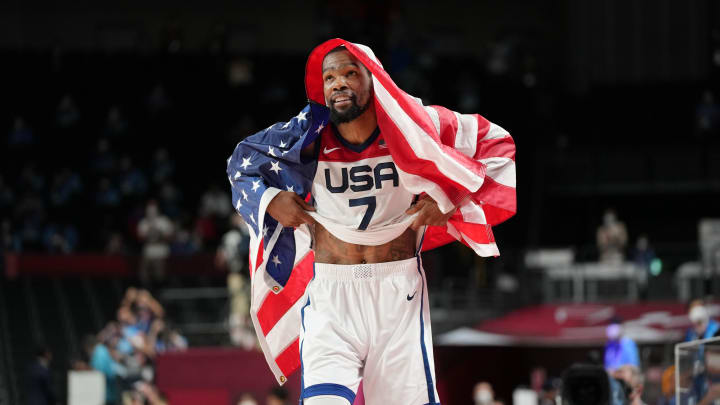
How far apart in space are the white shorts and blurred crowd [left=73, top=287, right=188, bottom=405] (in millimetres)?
6564

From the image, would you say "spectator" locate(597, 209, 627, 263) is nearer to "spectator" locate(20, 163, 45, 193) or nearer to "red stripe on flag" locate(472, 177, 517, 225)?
"spectator" locate(20, 163, 45, 193)

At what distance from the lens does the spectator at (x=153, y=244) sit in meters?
18.6

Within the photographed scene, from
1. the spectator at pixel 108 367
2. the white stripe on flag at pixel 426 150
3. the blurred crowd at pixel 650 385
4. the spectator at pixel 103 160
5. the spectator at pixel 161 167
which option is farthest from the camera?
the spectator at pixel 161 167

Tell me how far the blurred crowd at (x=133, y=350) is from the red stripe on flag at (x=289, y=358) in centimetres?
597

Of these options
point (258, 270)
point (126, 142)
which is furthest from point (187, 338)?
point (258, 270)

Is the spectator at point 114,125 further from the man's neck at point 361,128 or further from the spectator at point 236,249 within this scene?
the man's neck at point 361,128

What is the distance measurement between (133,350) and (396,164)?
9.38m

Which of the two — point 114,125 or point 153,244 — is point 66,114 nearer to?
point 114,125

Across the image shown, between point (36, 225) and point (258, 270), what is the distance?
52.7ft

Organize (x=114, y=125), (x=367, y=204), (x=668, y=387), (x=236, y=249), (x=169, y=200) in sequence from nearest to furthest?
(x=367, y=204), (x=668, y=387), (x=236, y=249), (x=169, y=200), (x=114, y=125)

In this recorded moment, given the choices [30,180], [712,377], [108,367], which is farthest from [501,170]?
[30,180]

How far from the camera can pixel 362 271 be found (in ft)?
16.1

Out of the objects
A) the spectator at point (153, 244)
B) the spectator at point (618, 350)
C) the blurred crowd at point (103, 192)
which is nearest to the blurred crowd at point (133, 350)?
the spectator at point (153, 244)

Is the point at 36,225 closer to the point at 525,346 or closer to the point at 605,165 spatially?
the point at 525,346
